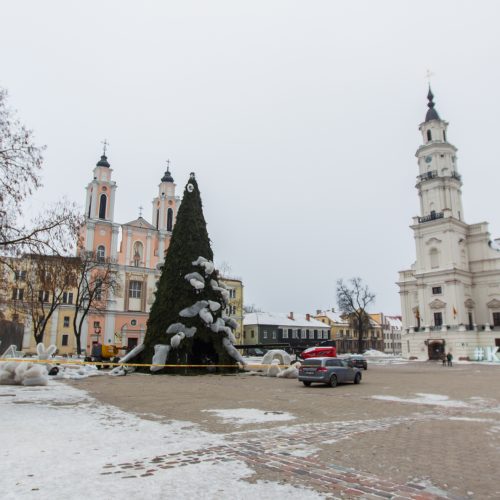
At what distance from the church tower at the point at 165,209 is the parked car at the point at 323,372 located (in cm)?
4735

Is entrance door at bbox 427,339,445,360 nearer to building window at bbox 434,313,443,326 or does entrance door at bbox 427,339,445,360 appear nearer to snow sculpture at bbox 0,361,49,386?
building window at bbox 434,313,443,326

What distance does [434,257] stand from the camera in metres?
62.7

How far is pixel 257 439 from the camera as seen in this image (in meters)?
7.87

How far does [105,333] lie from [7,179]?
151 ft

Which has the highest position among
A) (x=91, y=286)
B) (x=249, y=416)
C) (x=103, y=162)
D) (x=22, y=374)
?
(x=103, y=162)

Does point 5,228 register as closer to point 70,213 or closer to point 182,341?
point 70,213

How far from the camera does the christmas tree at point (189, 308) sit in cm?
2547

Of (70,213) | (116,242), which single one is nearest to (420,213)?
(116,242)

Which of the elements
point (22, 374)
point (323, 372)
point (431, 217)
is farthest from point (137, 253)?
point (323, 372)

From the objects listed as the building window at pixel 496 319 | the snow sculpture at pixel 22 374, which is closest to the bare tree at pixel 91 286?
the snow sculpture at pixel 22 374

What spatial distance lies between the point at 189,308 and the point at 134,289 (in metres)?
37.1

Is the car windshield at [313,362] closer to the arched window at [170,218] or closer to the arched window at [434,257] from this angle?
the arched window at [434,257]

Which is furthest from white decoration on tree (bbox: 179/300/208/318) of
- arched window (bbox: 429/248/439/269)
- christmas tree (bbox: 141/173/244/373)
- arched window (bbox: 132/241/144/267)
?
arched window (bbox: 429/248/439/269)

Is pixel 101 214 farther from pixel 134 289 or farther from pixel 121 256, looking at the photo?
pixel 134 289
